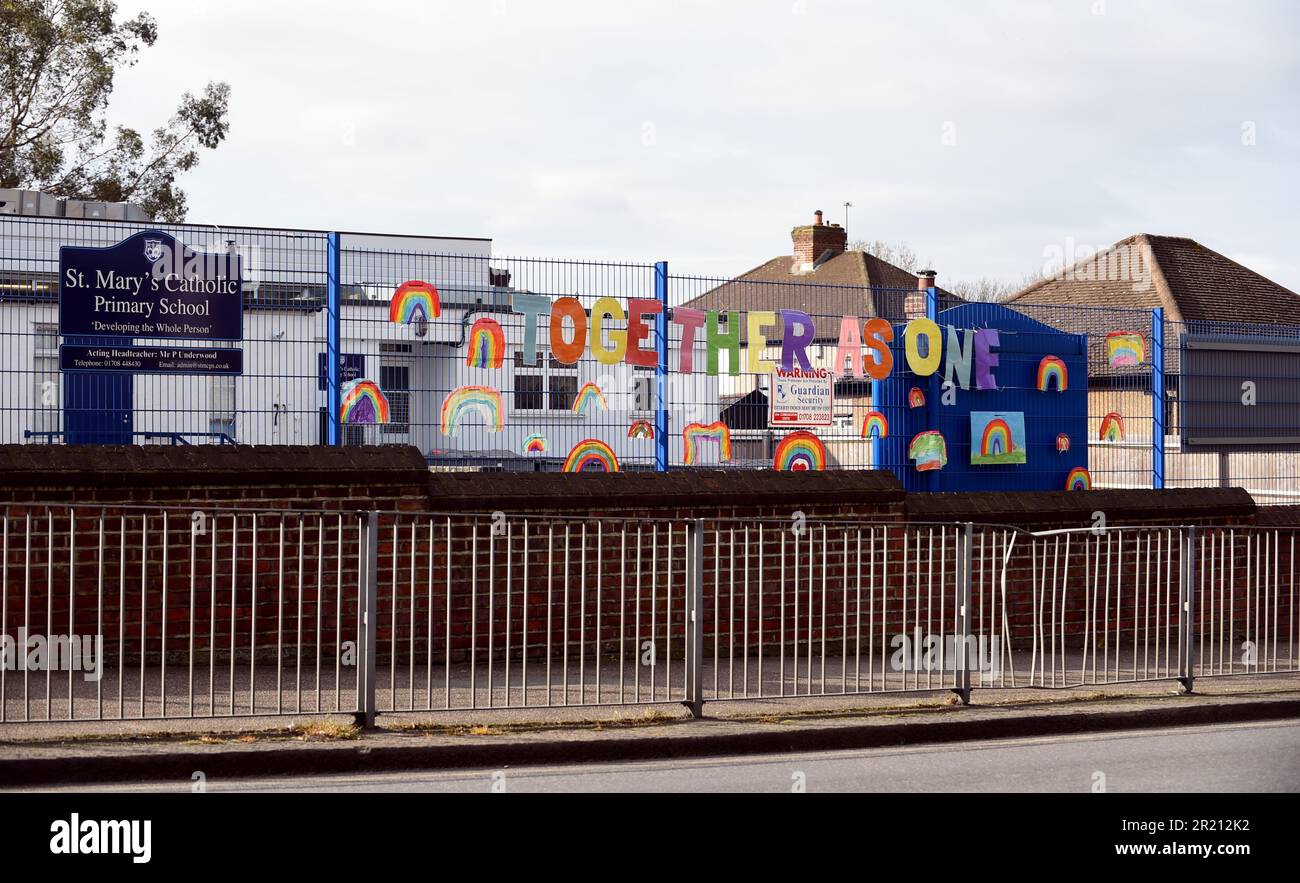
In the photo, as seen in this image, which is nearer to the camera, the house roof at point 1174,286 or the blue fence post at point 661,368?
the blue fence post at point 661,368

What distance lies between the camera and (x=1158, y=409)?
14836mm

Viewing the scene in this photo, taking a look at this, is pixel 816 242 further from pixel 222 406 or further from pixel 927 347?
pixel 222 406

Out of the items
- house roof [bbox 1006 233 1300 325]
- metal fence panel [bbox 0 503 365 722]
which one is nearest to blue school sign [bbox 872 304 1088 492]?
metal fence panel [bbox 0 503 365 722]

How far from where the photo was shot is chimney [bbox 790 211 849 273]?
1895 inches

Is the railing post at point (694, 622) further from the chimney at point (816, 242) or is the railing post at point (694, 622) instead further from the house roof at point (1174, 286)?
the chimney at point (816, 242)

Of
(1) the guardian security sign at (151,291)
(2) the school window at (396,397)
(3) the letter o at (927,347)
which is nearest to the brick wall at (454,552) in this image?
(2) the school window at (396,397)

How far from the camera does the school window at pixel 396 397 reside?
11266mm

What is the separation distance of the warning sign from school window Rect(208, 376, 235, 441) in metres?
4.69

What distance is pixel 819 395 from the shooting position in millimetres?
12859

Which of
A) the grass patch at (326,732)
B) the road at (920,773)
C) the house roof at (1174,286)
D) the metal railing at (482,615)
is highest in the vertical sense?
the house roof at (1174,286)

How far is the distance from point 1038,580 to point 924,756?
15.6ft

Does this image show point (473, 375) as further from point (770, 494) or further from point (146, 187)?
point (146, 187)

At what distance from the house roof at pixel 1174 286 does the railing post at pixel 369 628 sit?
31322 millimetres
